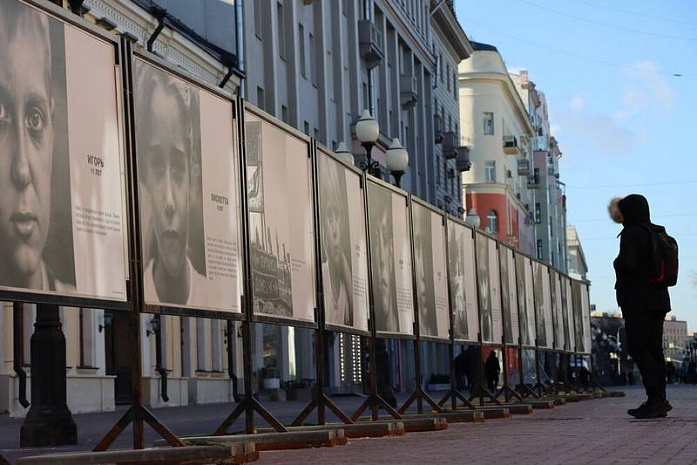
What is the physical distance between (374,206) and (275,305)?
3819 mm

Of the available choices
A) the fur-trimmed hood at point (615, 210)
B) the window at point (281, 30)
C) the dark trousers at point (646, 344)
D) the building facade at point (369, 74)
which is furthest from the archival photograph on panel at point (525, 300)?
the window at point (281, 30)

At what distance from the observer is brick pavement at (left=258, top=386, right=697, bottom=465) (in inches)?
361

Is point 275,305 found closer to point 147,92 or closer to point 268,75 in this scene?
point 147,92

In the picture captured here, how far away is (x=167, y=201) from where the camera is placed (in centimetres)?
962

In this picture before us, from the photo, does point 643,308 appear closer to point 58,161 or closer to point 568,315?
point 58,161

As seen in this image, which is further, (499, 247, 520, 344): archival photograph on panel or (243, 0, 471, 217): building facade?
(243, 0, 471, 217): building facade

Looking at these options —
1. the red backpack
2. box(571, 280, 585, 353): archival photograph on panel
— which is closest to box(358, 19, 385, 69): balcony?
box(571, 280, 585, 353): archival photograph on panel

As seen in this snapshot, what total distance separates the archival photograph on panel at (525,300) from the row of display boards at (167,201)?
28.1 ft

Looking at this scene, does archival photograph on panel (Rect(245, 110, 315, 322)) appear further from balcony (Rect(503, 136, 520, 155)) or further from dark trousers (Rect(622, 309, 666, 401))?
balcony (Rect(503, 136, 520, 155))

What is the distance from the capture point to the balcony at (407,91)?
218 ft

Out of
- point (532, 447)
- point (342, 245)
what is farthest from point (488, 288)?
point (532, 447)

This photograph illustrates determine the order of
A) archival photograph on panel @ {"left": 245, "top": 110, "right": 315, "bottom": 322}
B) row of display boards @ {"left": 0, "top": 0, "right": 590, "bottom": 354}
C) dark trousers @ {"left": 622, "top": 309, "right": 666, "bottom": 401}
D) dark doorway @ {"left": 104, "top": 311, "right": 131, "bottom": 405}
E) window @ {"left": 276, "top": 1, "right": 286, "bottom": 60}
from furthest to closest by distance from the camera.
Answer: window @ {"left": 276, "top": 1, "right": 286, "bottom": 60} < dark doorway @ {"left": 104, "top": 311, "right": 131, "bottom": 405} < dark trousers @ {"left": 622, "top": 309, "right": 666, "bottom": 401} < archival photograph on panel @ {"left": 245, "top": 110, "right": 315, "bottom": 322} < row of display boards @ {"left": 0, "top": 0, "right": 590, "bottom": 354}

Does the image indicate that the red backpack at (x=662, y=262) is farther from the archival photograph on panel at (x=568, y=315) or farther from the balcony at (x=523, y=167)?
the balcony at (x=523, y=167)

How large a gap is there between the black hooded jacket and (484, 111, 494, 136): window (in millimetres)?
92275
